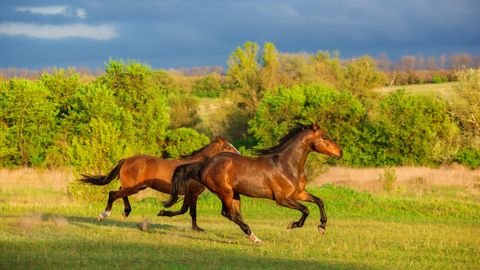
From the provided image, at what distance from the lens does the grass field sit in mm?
11789

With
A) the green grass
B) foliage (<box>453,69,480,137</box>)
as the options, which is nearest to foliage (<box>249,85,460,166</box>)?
foliage (<box>453,69,480,137</box>)

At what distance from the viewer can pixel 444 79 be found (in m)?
90.0

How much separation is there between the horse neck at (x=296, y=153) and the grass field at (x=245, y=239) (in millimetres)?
1337

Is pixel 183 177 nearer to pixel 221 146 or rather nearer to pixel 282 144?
pixel 282 144

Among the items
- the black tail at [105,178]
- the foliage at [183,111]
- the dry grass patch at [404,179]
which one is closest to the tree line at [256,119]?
the dry grass patch at [404,179]

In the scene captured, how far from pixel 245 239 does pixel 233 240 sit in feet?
1.01

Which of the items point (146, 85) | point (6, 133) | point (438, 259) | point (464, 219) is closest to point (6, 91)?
point (6, 133)

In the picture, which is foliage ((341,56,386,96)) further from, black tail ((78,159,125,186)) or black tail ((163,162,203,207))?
black tail ((163,162,203,207))

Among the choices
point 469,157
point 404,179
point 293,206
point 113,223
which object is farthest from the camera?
point 469,157

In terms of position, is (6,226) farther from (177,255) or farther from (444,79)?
(444,79)

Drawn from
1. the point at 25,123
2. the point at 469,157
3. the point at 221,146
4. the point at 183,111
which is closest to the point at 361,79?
the point at 183,111

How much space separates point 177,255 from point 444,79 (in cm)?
8129

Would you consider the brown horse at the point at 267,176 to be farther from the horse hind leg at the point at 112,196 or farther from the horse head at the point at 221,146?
the horse hind leg at the point at 112,196

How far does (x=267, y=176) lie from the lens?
46.6 ft
